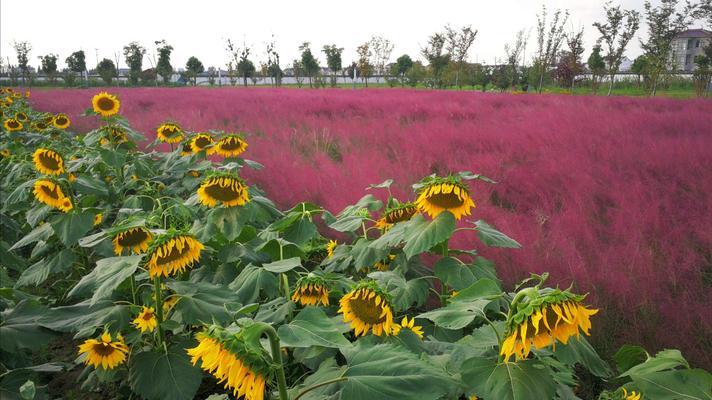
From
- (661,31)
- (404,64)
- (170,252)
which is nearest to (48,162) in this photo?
(170,252)

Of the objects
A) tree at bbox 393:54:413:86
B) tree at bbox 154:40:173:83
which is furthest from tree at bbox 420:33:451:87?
tree at bbox 154:40:173:83

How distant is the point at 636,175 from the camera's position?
2660 millimetres

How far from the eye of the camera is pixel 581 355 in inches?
38.7

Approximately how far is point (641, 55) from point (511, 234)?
2620 centimetres

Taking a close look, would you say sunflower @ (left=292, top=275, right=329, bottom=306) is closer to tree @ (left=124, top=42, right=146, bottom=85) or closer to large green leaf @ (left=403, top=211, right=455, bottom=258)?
large green leaf @ (left=403, top=211, right=455, bottom=258)

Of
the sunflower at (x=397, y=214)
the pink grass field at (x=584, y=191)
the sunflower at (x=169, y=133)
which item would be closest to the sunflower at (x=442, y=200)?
the sunflower at (x=397, y=214)

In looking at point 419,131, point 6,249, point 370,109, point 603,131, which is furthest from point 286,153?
point 370,109

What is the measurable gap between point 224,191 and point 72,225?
0.70m

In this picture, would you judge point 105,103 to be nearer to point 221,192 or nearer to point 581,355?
point 221,192

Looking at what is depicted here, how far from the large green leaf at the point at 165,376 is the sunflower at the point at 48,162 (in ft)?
4.50

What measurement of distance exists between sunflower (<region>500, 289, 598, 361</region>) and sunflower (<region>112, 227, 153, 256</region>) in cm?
107

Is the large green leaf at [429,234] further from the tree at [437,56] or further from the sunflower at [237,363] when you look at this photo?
the tree at [437,56]

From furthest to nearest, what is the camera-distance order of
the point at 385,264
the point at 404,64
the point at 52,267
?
Answer: the point at 404,64, the point at 52,267, the point at 385,264

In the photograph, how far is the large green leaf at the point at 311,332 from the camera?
0.80 metres
